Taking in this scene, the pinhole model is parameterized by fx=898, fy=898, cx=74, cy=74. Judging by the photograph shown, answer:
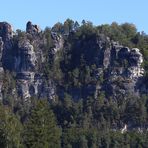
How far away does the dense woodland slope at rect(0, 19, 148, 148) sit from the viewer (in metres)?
162

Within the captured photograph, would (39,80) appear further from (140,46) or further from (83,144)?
(83,144)

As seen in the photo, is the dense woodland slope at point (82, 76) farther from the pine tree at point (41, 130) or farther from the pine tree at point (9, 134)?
the pine tree at point (41, 130)

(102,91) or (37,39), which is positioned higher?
(37,39)

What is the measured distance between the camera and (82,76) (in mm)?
175500

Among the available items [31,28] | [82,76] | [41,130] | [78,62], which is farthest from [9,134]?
[31,28]

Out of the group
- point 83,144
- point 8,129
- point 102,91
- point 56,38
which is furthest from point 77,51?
point 8,129

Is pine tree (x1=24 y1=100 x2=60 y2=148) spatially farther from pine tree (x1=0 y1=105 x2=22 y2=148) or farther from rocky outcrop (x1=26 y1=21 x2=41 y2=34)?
rocky outcrop (x1=26 y1=21 x2=41 y2=34)

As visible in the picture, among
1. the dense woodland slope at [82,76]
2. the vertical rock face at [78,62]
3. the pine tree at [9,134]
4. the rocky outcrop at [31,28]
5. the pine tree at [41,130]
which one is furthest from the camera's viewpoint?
the rocky outcrop at [31,28]

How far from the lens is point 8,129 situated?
89812mm

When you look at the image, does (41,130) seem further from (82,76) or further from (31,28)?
(31,28)

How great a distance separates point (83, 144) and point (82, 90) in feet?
120

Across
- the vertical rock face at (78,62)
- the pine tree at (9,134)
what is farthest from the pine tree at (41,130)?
the vertical rock face at (78,62)

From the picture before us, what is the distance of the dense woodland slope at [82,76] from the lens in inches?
6388

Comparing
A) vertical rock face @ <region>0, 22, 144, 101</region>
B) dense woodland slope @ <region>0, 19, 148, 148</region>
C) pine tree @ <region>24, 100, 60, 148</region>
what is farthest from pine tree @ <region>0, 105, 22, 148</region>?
vertical rock face @ <region>0, 22, 144, 101</region>
